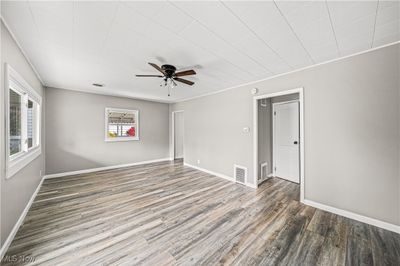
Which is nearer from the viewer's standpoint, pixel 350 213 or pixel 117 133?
pixel 350 213

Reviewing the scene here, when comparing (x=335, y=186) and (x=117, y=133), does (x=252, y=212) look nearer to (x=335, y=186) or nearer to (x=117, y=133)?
(x=335, y=186)

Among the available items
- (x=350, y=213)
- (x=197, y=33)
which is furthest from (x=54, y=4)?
(x=350, y=213)

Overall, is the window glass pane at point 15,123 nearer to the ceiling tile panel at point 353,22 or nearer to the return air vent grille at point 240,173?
the ceiling tile panel at point 353,22

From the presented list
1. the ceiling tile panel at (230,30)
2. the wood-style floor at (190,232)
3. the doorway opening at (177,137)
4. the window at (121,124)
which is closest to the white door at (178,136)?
the doorway opening at (177,137)

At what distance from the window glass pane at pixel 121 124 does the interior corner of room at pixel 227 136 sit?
1.26m

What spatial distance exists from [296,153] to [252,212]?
2.13 m

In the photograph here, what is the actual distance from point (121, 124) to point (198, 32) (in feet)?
15.0

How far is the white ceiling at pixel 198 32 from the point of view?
142 cm

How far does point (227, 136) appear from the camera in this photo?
13.7 ft

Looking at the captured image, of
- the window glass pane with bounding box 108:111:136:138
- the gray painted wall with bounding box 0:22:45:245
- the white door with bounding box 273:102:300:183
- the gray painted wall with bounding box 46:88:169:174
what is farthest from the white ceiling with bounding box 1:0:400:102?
the window glass pane with bounding box 108:111:136:138

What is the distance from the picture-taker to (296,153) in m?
3.77

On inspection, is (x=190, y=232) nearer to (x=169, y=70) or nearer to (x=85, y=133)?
(x=169, y=70)

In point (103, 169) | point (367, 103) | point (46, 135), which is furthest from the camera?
point (103, 169)

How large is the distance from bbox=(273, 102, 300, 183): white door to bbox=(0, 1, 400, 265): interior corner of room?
3 cm
